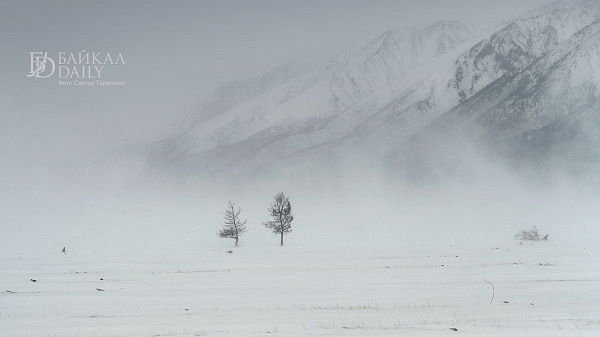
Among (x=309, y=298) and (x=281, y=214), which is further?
(x=281, y=214)

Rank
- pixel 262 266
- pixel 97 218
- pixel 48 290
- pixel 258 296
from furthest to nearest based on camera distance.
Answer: pixel 97 218 < pixel 262 266 < pixel 48 290 < pixel 258 296

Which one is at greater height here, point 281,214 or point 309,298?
point 281,214

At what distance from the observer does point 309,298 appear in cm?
3009

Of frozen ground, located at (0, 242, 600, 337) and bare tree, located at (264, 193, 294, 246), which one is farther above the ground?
bare tree, located at (264, 193, 294, 246)

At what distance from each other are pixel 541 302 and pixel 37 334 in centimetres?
2356

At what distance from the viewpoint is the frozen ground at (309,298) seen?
22.6 m

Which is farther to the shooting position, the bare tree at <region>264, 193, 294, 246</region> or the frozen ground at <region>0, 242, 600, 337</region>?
the bare tree at <region>264, 193, 294, 246</region>

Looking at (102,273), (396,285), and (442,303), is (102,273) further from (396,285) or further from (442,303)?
(442,303)

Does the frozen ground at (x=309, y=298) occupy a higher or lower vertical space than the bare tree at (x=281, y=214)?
lower

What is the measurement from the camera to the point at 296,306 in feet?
90.4

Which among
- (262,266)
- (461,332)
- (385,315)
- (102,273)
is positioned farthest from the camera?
(262,266)

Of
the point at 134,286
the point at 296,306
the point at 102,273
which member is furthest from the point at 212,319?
the point at 102,273

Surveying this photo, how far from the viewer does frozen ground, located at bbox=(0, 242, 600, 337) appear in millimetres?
22578

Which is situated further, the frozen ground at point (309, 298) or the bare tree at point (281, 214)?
the bare tree at point (281, 214)
